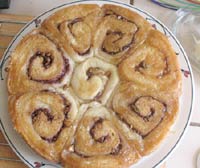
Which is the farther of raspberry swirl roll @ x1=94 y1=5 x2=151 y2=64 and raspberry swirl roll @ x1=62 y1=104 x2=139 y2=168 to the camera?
raspberry swirl roll @ x1=94 y1=5 x2=151 y2=64

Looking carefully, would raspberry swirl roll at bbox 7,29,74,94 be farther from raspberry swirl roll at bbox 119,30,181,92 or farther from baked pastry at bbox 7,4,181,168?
raspberry swirl roll at bbox 119,30,181,92

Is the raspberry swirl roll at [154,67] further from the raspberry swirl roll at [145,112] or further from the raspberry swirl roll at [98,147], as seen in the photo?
the raspberry swirl roll at [98,147]

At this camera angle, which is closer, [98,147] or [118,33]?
[98,147]

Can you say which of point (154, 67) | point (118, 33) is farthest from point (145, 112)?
point (118, 33)

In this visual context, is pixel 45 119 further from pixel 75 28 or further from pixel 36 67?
pixel 75 28

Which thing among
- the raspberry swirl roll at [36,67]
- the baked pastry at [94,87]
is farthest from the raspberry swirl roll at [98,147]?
the raspberry swirl roll at [36,67]

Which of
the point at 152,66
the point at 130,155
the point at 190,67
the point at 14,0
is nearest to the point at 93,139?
the point at 130,155

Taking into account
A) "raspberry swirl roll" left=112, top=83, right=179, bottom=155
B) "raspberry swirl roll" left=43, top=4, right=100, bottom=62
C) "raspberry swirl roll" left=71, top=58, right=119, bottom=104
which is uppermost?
"raspberry swirl roll" left=43, top=4, right=100, bottom=62

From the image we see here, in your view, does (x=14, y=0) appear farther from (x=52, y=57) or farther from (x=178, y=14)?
(x=178, y=14)

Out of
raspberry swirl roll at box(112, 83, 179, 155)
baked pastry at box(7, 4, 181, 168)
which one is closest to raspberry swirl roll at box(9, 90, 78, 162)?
baked pastry at box(7, 4, 181, 168)

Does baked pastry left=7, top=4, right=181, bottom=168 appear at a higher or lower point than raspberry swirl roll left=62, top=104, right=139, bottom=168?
higher
